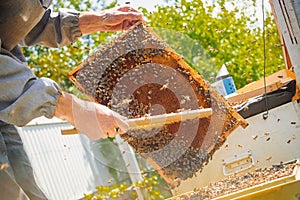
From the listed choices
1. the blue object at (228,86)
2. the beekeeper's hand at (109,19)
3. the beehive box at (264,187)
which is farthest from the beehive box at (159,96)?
the blue object at (228,86)

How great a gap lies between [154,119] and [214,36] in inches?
168

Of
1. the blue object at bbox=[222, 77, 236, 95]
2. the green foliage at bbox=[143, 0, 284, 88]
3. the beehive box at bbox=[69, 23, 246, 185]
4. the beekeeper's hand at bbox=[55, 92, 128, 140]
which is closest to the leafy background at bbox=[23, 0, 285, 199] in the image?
the green foliage at bbox=[143, 0, 284, 88]

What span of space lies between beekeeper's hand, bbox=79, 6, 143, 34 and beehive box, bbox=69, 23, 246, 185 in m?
0.06

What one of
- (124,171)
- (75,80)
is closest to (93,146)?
(124,171)

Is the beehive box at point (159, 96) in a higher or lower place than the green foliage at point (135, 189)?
higher

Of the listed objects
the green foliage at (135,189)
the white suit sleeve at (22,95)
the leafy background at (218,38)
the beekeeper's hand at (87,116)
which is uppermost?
the white suit sleeve at (22,95)

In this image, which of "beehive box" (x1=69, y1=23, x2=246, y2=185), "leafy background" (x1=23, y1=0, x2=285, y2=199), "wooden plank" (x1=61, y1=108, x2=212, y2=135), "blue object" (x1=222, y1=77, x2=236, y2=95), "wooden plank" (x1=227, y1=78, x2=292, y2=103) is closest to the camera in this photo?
"wooden plank" (x1=61, y1=108, x2=212, y2=135)

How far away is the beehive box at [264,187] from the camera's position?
2.04 m

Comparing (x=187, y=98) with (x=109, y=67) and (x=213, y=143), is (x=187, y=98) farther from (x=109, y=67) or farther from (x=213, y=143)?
(x=109, y=67)

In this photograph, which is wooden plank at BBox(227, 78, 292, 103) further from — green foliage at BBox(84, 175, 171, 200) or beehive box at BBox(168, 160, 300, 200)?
green foliage at BBox(84, 175, 171, 200)

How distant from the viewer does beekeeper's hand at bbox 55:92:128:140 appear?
6.03 feet

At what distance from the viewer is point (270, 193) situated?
206 cm

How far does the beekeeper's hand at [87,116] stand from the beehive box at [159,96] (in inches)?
37.0

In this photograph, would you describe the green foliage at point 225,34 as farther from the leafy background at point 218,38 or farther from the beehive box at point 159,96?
the beehive box at point 159,96
